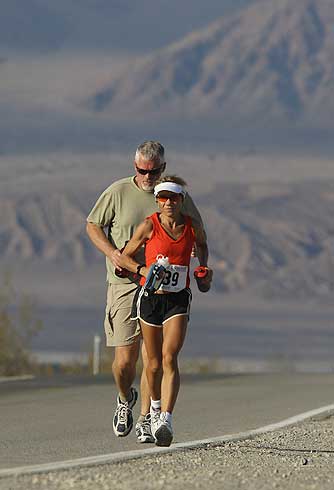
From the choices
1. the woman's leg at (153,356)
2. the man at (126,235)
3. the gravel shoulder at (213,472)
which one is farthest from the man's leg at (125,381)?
the gravel shoulder at (213,472)

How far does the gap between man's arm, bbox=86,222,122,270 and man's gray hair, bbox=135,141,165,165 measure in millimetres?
641

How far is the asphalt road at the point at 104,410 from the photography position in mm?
13719

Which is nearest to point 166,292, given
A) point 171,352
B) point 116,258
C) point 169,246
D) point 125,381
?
point 169,246

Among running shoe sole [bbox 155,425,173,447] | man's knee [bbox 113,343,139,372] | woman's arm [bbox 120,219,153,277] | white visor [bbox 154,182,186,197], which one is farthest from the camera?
man's knee [bbox 113,343,139,372]

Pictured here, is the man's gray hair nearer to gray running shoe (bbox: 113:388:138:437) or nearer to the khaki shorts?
the khaki shorts

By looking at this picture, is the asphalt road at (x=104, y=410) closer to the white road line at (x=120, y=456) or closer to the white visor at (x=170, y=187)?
the white road line at (x=120, y=456)

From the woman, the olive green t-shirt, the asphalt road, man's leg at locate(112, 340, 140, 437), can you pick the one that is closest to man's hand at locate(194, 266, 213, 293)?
the woman

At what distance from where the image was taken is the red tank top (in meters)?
12.8

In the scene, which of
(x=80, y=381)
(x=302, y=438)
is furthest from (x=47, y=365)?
(x=302, y=438)

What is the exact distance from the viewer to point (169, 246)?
12.8m

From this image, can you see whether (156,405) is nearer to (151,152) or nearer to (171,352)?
(171,352)

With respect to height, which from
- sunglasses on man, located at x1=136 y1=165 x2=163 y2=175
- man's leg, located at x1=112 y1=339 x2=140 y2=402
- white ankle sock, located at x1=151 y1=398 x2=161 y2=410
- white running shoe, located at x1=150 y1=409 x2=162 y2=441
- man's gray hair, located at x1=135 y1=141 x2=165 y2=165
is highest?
man's gray hair, located at x1=135 y1=141 x2=165 y2=165

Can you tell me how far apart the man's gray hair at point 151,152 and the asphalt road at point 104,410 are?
2.26 metres

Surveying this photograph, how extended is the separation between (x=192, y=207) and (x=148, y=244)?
0.54 meters
